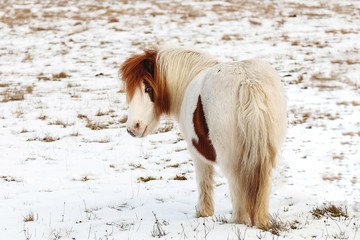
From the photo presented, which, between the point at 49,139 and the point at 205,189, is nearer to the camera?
the point at 205,189

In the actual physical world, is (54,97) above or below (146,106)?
below

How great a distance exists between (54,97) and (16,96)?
105 centimetres

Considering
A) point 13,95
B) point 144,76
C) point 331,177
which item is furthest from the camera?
point 13,95

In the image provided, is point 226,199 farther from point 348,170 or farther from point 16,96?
point 16,96

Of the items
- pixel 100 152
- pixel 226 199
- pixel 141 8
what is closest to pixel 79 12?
pixel 141 8

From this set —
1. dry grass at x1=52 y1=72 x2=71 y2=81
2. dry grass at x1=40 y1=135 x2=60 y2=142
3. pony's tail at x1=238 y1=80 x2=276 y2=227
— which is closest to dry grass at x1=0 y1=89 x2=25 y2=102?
dry grass at x1=52 y1=72 x2=71 y2=81

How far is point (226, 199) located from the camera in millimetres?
4895

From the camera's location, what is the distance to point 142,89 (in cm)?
397

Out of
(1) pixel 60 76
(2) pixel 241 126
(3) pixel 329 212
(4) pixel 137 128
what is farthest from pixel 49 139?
(1) pixel 60 76

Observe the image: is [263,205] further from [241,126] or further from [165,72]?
[165,72]

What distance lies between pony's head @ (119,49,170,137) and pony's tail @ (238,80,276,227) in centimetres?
115

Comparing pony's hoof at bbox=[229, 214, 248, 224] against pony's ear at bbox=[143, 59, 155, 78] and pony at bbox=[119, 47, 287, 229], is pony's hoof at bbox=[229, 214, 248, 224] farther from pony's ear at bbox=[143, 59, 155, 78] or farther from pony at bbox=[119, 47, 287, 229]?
pony's ear at bbox=[143, 59, 155, 78]

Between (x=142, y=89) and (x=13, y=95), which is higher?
(x=142, y=89)

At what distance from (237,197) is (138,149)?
155 inches
